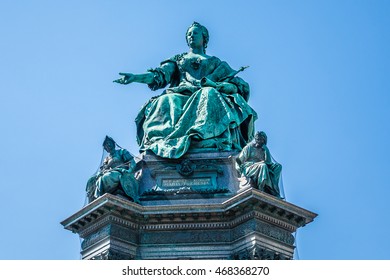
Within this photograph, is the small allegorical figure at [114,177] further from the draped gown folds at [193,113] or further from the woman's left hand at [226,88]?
the woman's left hand at [226,88]

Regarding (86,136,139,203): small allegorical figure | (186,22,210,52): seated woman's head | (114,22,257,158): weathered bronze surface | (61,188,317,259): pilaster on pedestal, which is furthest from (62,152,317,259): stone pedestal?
(186,22,210,52): seated woman's head

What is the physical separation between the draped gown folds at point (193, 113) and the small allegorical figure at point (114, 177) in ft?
4.16

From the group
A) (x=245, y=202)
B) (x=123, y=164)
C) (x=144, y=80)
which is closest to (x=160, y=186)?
(x=123, y=164)

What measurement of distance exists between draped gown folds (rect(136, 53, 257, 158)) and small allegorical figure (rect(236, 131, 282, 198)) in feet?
4.97

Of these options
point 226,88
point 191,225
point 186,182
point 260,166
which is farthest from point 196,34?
point 191,225

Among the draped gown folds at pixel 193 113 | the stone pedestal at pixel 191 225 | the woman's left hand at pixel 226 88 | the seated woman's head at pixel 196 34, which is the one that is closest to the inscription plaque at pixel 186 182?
the stone pedestal at pixel 191 225

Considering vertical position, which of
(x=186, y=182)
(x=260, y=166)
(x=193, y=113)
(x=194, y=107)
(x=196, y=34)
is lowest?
(x=260, y=166)

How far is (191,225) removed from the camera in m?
32.0

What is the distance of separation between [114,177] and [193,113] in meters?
4.57

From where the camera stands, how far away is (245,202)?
31312 millimetres

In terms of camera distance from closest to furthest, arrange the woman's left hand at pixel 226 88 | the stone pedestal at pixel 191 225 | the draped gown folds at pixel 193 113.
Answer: the stone pedestal at pixel 191 225 < the draped gown folds at pixel 193 113 < the woman's left hand at pixel 226 88

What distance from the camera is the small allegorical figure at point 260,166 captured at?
32031 millimetres

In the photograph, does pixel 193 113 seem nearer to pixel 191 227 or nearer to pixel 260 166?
pixel 260 166
